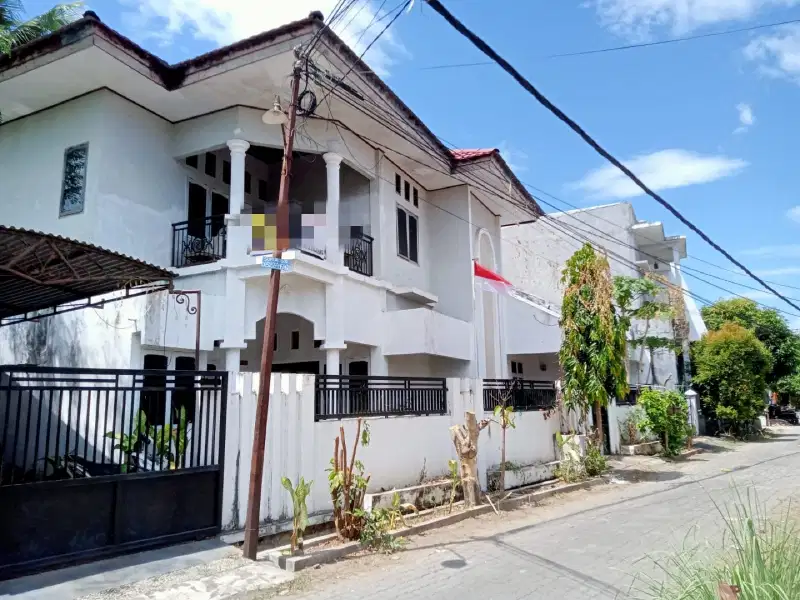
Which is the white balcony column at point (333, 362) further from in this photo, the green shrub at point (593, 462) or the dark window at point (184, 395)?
the green shrub at point (593, 462)

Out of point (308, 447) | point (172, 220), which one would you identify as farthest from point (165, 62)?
point (308, 447)

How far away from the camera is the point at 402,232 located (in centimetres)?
1581

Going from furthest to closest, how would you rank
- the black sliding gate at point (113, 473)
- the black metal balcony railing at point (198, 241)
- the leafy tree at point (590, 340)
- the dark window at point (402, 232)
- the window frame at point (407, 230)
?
the dark window at point (402, 232)
the window frame at point (407, 230)
the leafy tree at point (590, 340)
the black metal balcony railing at point (198, 241)
the black sliding gate at point (113, 473)

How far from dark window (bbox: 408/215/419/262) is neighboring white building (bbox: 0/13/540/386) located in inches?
27.4

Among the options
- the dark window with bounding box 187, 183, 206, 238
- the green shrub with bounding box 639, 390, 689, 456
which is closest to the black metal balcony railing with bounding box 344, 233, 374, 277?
the dark window with bounding box 187, 183, 206, 238

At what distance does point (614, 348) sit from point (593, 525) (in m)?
6.17

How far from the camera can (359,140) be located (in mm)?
13766

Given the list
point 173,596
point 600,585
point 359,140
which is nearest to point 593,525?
point 600,585

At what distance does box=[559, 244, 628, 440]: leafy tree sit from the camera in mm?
13805

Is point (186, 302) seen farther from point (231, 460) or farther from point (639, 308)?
point (639, 308)

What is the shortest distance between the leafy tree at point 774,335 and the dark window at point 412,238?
71.1 ft

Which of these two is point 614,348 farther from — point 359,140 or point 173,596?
point 173,596

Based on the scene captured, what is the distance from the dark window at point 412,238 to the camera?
16172mm

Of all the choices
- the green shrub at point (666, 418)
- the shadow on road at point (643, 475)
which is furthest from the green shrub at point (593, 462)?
the green shrub at point (666, 418)
